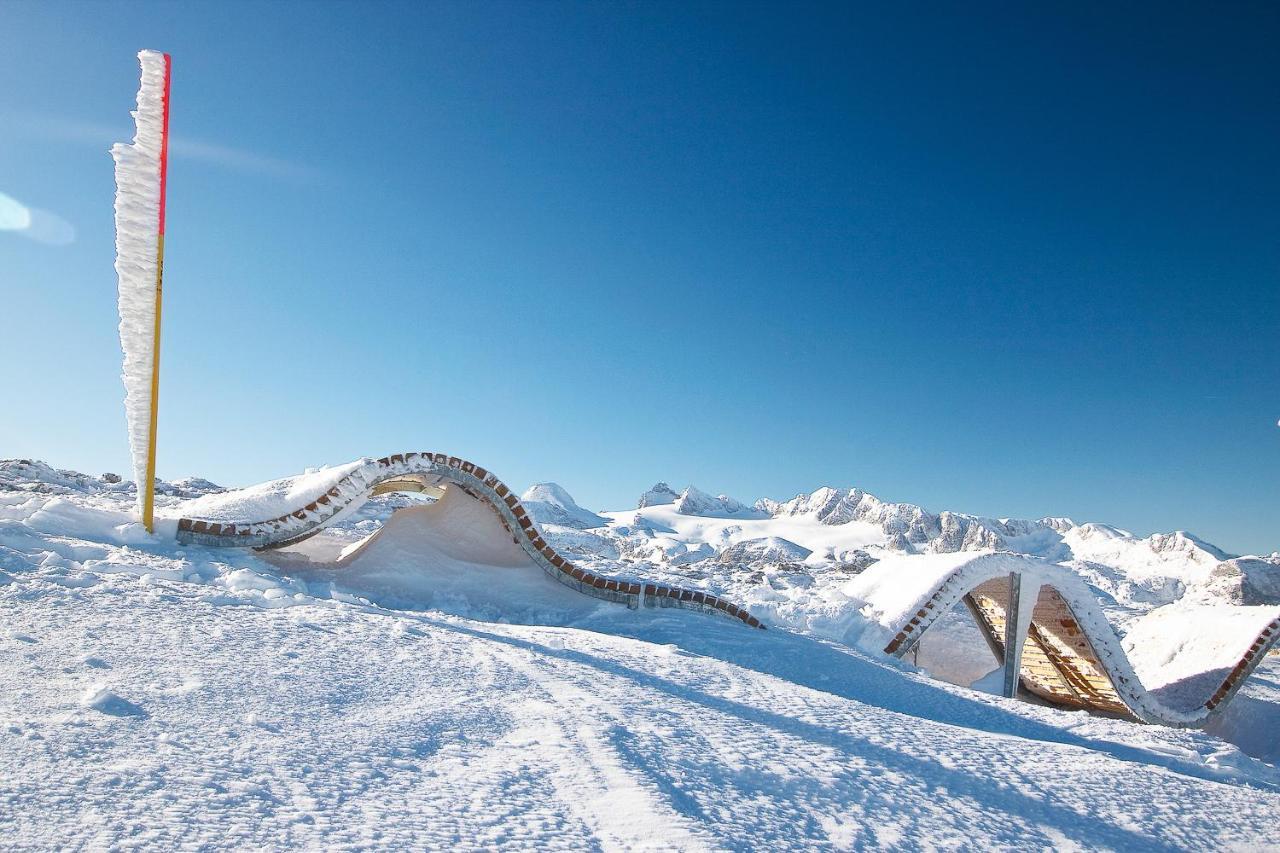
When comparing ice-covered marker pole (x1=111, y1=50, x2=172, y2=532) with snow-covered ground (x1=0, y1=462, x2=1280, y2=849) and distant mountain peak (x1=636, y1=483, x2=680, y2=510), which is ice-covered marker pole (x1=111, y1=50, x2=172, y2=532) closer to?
snow-covered ground (x1=0, y1=462, x2=1280, y2=849)

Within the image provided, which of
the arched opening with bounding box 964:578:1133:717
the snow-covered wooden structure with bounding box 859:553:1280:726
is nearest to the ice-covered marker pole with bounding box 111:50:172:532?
the snow-covered wooden structure with bounding box 859:553:1280:726

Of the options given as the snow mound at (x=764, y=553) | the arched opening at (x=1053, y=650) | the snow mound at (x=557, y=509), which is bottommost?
the arched opening at (x=1053, y=650)

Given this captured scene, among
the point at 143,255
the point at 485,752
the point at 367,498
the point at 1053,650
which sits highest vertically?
the point at 143,255

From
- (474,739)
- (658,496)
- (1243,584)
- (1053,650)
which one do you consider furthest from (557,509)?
(474,739)

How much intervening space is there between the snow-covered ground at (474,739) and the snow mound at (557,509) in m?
55.8

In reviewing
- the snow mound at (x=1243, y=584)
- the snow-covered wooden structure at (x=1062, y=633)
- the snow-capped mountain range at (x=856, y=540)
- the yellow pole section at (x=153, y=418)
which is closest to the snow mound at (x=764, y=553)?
the snow-capped mountain range at (x=856, y=540)

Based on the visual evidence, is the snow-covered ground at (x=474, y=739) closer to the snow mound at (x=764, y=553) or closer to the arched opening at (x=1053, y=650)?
the arched opening at (x=1053, y=650)

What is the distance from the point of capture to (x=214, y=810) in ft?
8.17

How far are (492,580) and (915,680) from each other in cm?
573

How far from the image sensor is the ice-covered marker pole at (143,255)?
8047 millimetres

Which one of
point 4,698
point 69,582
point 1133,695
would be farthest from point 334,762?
point 1133,695

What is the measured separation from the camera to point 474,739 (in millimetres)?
3602

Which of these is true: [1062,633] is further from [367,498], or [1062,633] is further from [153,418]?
[153,418]

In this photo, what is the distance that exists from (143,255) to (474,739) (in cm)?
776
